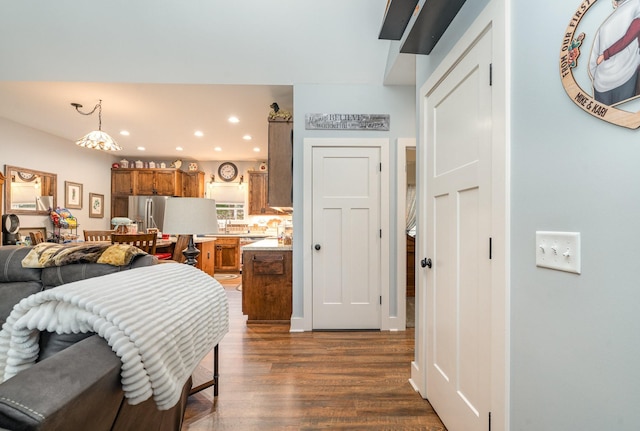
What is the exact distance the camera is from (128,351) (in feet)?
2.73

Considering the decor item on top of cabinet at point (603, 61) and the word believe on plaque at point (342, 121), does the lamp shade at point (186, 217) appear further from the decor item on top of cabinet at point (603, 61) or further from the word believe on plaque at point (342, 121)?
the decor item on top of cabinet at point (603, 61)

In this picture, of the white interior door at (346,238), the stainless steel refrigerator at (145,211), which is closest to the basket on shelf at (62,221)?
the stainless steel refrigerator at (145,211)

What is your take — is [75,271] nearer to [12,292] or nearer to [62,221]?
[12,292]

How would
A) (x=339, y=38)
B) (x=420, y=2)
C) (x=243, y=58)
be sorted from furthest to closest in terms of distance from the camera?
1. (x=243, y=58)
2. (x=339, y=38)
3. (x=420, y=2)

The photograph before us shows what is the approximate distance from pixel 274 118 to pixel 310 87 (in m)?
0.55

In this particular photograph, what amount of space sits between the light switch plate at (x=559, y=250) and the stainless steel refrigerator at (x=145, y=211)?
660cm

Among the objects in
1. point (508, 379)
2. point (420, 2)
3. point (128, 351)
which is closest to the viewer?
point (128, 351)

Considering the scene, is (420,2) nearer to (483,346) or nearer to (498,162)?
(498,162)

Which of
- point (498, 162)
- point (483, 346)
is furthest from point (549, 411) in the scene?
point (498, 162)

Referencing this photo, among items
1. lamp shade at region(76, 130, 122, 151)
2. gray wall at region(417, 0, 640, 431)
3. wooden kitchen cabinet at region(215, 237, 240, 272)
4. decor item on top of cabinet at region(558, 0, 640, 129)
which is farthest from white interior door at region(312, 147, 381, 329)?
wooden kitchen cabinet at region(215, 237, 240, 272)

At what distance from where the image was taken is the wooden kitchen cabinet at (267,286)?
127 inches

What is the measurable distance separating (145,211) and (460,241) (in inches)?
254

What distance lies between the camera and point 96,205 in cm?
592

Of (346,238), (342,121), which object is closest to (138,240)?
(346,238)
